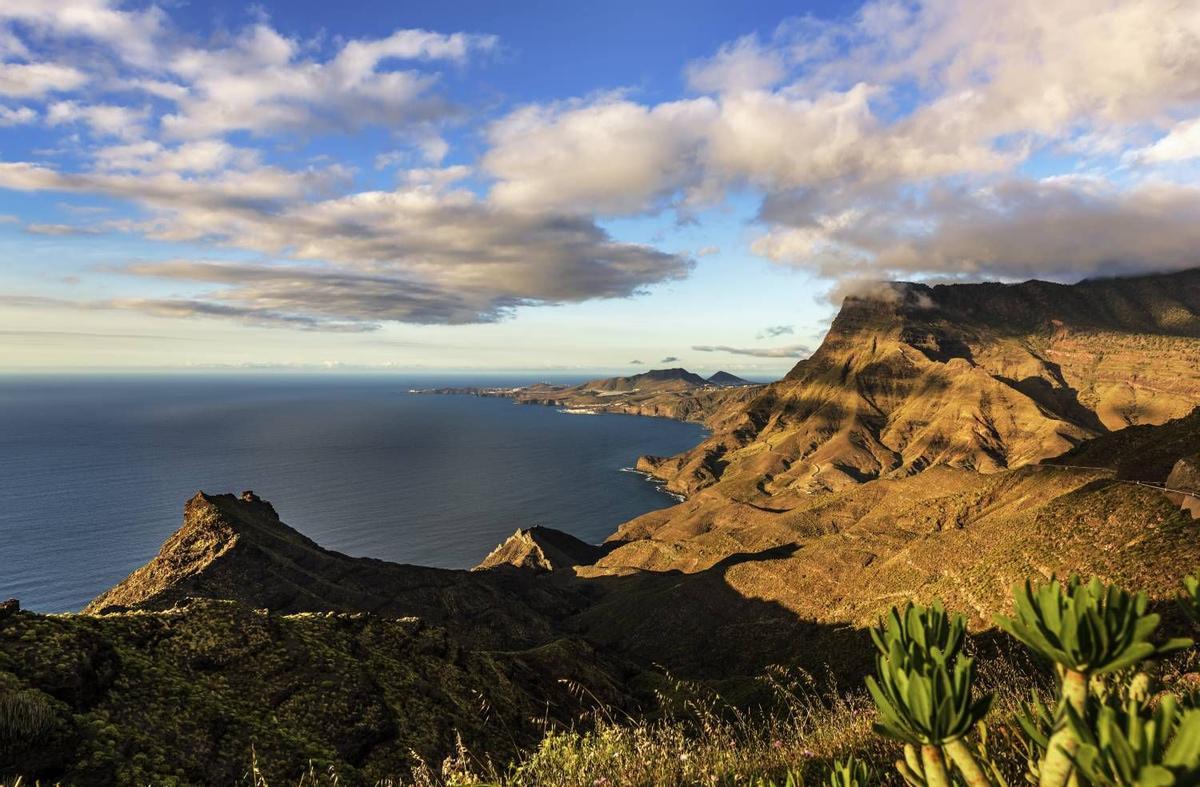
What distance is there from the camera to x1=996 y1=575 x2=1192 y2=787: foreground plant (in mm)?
2467

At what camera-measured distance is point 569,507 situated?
185625 millimetres

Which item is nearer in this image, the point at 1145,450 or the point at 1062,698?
the point at 1062,698

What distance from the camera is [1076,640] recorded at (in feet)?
8.20

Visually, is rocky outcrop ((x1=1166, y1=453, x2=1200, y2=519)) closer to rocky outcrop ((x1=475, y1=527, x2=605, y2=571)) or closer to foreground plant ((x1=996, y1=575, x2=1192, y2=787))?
foreground plant ((x1=996, y1=575, x2=1192, y2=787))

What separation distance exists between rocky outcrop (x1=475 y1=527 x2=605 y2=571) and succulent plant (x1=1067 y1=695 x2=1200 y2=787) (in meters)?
114

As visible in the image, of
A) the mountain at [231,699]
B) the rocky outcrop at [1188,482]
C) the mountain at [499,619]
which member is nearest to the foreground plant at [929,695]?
the mountain at [231,699]

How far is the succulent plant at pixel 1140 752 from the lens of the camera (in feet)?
6.54

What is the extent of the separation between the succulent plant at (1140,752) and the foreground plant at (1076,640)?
0.12m

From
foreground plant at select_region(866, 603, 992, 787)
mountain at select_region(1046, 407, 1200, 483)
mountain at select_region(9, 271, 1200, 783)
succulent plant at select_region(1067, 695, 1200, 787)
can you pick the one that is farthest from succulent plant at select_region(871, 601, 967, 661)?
mountain at select_region(1046, 407, 1200, 483)

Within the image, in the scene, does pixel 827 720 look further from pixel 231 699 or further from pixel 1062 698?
pixel 231 699

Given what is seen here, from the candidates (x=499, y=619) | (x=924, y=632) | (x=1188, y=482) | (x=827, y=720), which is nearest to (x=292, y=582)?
(x=499, y=619)

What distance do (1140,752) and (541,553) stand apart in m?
120

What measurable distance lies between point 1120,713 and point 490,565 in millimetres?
124703

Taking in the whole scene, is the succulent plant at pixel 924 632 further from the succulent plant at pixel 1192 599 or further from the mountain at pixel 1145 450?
the mountain at pixel 1145 450
